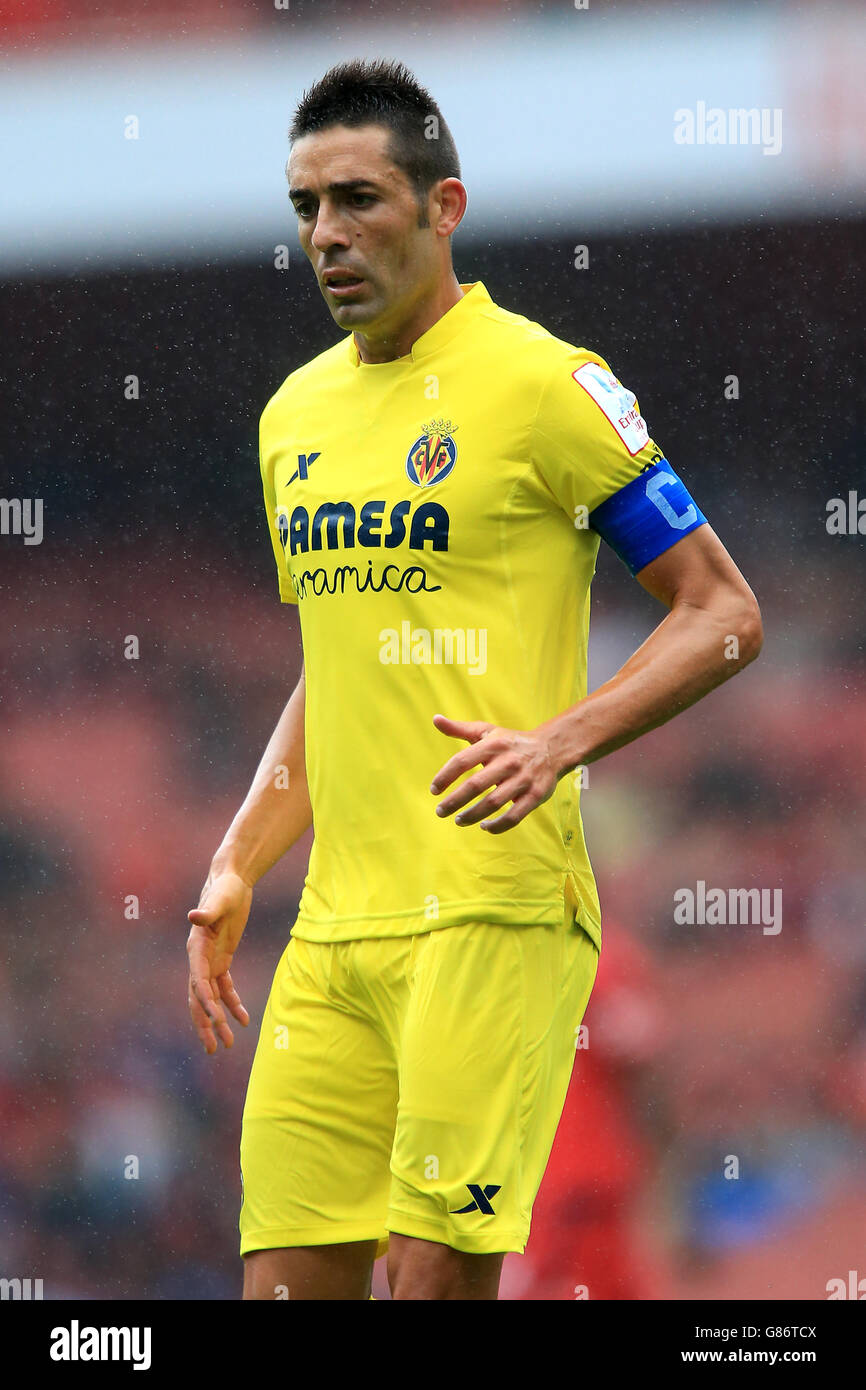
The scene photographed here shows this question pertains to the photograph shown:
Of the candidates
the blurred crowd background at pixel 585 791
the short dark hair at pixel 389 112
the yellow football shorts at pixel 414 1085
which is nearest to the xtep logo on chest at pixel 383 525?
the short dark hair at pixel 389 112

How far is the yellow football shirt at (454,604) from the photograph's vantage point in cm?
196

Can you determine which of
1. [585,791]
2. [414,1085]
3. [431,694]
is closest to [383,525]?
[431,694]

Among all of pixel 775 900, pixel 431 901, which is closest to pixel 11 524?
pixel 775 900

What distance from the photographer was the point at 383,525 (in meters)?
2.01

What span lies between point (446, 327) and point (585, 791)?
4.29 m

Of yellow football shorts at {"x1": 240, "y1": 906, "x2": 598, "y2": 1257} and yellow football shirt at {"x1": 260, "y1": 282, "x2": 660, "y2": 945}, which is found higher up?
yellow football shirt at {"x1": 260, "y1": 282, "x2": 660, "y2": 945}

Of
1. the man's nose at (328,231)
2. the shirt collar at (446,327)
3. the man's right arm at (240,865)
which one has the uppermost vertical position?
the man's nose at (328,231)

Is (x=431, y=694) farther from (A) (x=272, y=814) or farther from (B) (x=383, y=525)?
(A) (x=272, y=814)

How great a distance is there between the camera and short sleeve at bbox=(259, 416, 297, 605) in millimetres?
2178

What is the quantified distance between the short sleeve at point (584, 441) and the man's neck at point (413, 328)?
21 centimetres

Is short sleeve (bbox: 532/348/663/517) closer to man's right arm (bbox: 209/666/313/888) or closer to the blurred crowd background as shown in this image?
man's right arm (bbox: 209/666/313/888)

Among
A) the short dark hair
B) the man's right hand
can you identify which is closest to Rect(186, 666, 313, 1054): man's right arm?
the man's right hand

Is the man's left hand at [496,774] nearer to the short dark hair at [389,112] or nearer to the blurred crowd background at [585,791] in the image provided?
the short dark hair at [389,112]

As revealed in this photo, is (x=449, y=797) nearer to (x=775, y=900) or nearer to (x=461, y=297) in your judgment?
(x=461, y=297)
